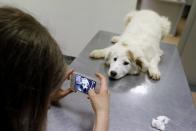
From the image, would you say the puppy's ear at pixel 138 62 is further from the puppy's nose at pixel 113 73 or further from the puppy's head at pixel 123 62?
the puppy's nose at pixel 113 73

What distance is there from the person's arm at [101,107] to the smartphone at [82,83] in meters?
0.02

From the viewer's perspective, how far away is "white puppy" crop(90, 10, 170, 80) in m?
1.27

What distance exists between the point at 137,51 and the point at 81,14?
1.08 metres

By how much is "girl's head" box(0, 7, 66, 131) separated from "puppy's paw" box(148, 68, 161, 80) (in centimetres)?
82

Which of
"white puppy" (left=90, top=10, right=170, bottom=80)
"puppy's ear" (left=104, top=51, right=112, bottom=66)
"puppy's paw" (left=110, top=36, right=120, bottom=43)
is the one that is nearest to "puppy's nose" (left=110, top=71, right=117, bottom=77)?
"white puppy" (left=90, top=10, right=170, bottom=80)

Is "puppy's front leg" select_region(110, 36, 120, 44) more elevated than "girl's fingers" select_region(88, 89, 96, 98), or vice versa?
"girl's fingers" select_region(88, 89, 96, 98)

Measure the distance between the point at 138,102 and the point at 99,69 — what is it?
326 mm

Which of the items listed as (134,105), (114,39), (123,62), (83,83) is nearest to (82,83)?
(83,83)

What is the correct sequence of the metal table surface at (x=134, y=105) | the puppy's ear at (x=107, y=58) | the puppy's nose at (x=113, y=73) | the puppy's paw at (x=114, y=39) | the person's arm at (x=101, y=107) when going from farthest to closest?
the puppy's paw at (x=114, y=39)
the puppy's ear at (x=107, y=58)
the puppy's nose at (x=113, y=73)
the metal table surface at (x=134, y=105)
the person's arm at (x=101, y=107)

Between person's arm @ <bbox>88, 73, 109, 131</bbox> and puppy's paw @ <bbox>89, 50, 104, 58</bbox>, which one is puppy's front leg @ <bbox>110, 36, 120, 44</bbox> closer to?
puppy's paw @ <bbox>89, 50, 104, 58</bbox>

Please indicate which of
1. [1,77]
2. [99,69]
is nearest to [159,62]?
[99,69]

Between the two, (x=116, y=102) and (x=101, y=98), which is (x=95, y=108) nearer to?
(x=101, y=98)

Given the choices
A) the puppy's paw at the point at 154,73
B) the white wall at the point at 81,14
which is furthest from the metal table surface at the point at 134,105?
the white wall at the point at 81,14

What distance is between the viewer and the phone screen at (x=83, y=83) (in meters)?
0.92
